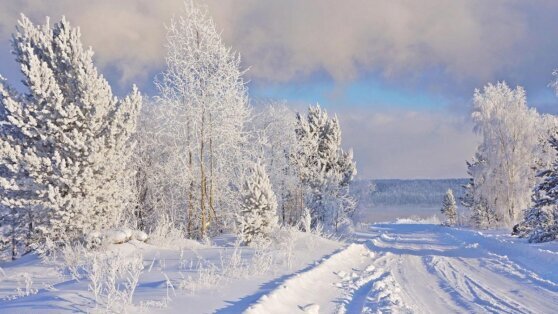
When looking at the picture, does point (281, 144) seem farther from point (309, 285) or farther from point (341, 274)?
point (309, 285)

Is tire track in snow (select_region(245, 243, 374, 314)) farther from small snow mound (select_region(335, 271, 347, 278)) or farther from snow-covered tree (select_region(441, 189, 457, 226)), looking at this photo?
snow-covered tree (select_region(441, 189, 457, 226))

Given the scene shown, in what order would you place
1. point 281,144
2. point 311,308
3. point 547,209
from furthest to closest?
1. point 281,144
2. point 547,209
3. point 311,308

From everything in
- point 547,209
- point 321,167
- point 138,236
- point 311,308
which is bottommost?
point 311,308

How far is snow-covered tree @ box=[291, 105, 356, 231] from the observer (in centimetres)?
3794

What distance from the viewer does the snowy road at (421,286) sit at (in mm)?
7758

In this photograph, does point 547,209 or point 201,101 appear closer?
point 201,101

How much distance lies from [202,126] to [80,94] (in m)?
5.05

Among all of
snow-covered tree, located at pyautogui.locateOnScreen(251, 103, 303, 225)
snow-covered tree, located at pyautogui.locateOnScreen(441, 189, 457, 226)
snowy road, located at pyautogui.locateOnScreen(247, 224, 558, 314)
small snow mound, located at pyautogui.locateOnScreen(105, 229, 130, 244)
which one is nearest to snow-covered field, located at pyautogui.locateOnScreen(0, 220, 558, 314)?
snowy road, located at pyautogui.locateOnScreen(247, 224, 558, 314)

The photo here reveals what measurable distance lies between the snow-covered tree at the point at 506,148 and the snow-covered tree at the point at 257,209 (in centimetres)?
2571

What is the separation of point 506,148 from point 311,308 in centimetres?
3401

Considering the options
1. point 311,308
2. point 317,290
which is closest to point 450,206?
point 317,290

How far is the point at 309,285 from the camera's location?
909cm

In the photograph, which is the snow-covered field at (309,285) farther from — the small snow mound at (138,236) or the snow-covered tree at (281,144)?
the snow-covered tree at (281,144)

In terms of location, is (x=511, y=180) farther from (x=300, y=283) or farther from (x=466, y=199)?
(x=300, y=283)
